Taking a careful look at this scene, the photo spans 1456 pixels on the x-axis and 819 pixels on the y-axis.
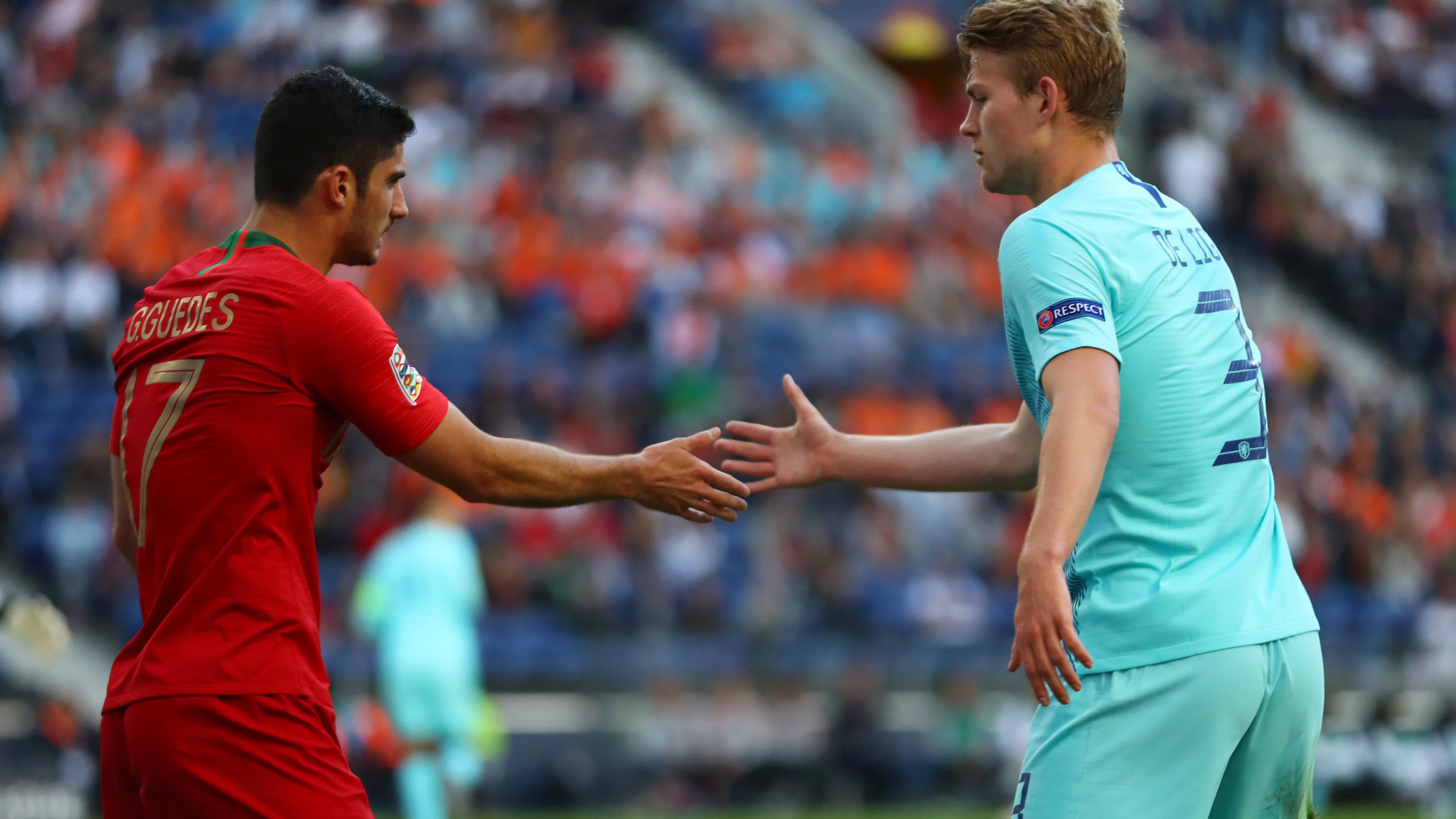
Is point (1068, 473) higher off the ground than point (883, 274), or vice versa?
point (883, 274)

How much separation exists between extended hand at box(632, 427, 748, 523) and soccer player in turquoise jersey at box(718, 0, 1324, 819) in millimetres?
875

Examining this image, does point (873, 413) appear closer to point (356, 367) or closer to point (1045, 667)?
point (356, 367)

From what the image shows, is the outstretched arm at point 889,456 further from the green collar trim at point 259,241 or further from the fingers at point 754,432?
the green collar trim at point 259,241

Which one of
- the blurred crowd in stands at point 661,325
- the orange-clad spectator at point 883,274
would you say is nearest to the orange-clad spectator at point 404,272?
the blurred crowd in stands at point 661,325

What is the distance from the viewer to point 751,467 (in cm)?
446

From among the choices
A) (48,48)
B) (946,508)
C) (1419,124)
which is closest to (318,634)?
(946,508)

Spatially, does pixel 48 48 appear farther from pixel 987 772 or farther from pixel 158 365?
pixel 158 365

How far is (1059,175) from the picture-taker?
370 cm

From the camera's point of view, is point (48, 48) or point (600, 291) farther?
point (48, 48)

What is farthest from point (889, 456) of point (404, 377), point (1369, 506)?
point (1369, 506)

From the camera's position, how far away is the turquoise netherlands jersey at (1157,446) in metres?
3.40

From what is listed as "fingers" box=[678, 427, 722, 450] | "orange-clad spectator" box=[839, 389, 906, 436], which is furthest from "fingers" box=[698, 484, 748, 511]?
"orange-clad spectator" box=[839, 389, 906, 436]

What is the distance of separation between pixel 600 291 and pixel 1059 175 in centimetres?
1200

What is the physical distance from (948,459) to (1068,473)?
1065 mm
